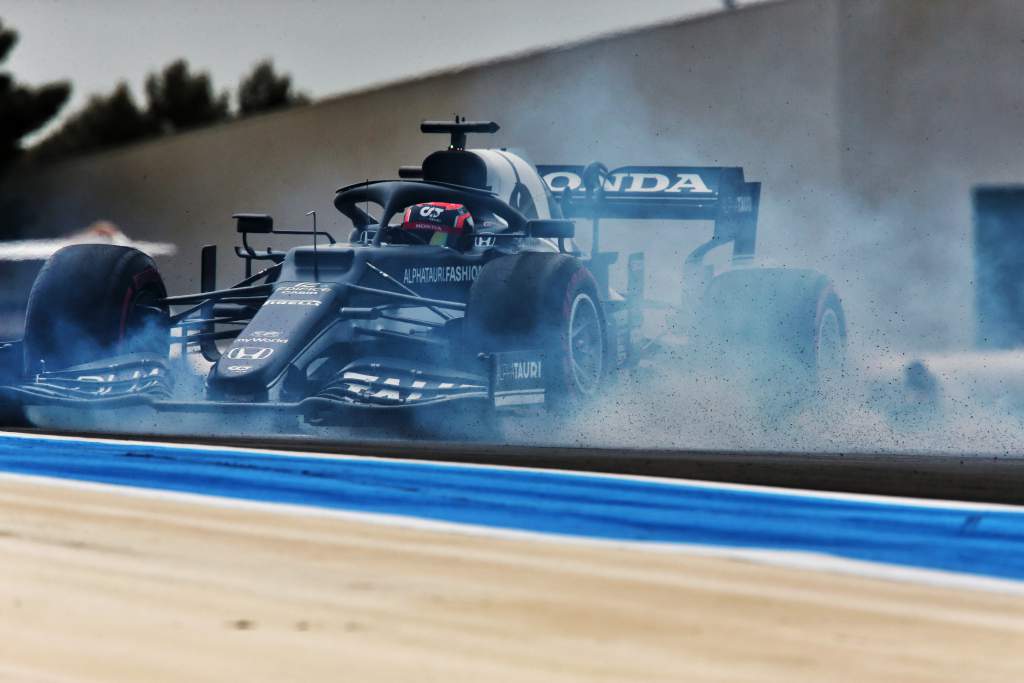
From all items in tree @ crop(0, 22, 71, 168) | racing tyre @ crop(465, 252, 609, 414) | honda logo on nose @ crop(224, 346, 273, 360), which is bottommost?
honda logo on nose @ crop(224, 346, 273, 360)

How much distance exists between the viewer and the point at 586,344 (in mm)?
9031

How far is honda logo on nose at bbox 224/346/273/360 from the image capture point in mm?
7828

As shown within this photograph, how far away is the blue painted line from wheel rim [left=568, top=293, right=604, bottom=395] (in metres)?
2.12

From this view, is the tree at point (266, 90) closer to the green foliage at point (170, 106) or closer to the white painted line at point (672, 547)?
the green foliage at point (170, 106)

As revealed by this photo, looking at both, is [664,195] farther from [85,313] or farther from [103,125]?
[103,125]

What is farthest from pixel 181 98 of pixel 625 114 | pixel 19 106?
pixel 625 114

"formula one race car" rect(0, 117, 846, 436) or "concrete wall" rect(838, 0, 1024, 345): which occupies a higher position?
"concrete wall" rect(838, 0, 1024, 345)

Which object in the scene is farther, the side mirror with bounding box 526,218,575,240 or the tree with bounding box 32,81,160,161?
the tree with bounding box 32,81,160,161

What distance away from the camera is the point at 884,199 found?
16203mm

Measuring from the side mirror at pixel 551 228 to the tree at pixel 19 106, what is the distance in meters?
25.2

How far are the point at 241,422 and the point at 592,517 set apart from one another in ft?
12.3

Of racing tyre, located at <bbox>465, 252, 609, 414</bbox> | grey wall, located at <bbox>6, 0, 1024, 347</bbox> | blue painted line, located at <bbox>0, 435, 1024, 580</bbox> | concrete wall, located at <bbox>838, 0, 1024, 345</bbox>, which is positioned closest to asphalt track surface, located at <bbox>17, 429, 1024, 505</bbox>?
blue painted line, located at <bbox>0, 435, 1024, 580</bbox>

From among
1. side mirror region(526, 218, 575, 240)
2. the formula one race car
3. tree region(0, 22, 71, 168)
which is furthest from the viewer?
tree region(0, 22, 71, 168)

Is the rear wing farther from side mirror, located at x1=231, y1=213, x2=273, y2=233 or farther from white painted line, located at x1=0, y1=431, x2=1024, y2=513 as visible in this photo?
white painted line, located at x1=0, y1=431, x2=1024, y2=513
